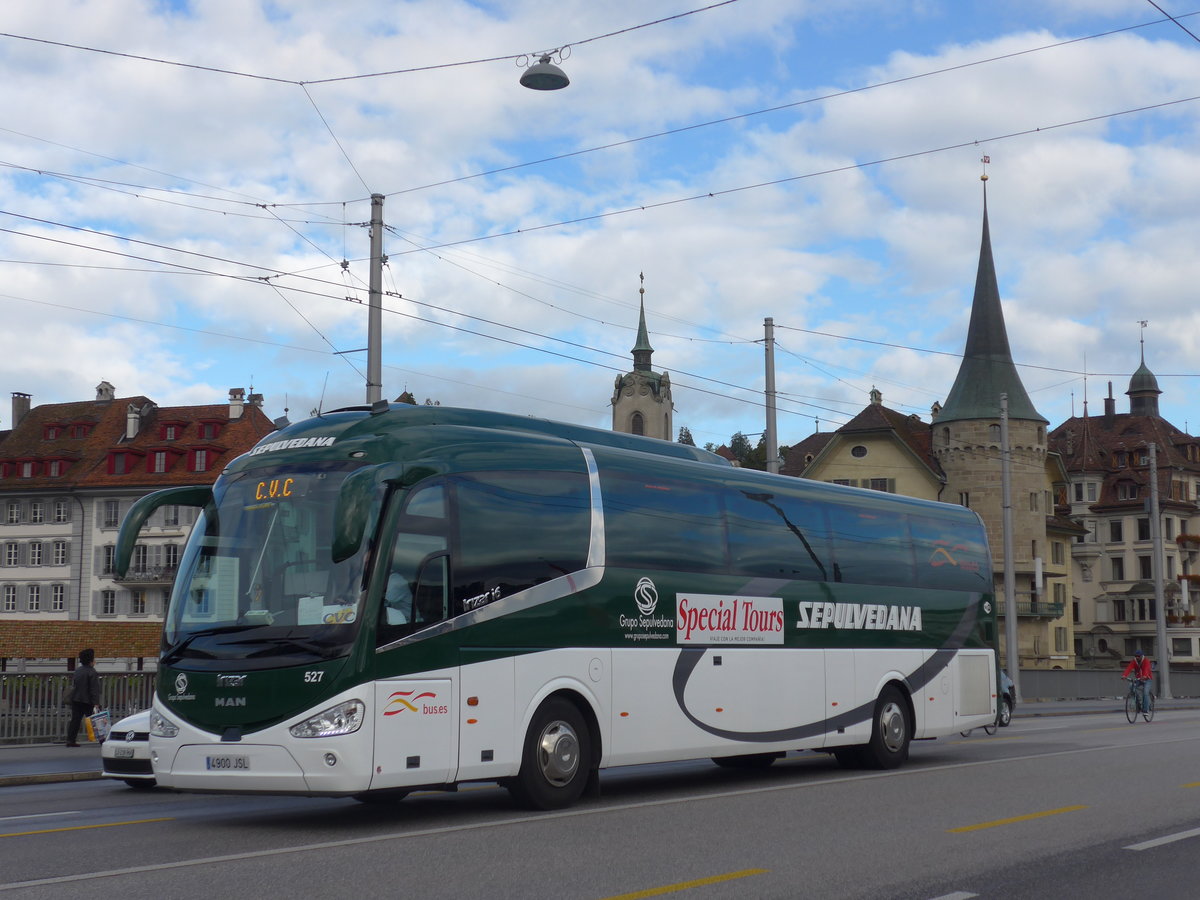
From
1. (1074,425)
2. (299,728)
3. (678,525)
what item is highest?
(1074,425)

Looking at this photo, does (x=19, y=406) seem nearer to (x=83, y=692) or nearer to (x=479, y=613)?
(x=83, y=692)

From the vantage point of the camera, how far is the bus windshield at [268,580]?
11.5m

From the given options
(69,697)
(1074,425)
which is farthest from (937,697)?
(1074,425)

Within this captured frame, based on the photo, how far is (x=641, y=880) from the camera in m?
8.86

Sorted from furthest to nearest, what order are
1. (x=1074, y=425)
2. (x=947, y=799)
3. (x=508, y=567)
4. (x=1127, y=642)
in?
(x=1074, y=425), (x=1127, y=642), (x=947, y=799), (x=508, y=567)

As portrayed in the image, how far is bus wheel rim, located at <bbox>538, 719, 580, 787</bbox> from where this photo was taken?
13008mm

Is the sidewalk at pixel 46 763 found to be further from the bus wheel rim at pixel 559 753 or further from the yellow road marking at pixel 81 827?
the bus wheel rim at pixel 559 753

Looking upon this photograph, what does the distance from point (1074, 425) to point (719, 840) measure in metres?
101

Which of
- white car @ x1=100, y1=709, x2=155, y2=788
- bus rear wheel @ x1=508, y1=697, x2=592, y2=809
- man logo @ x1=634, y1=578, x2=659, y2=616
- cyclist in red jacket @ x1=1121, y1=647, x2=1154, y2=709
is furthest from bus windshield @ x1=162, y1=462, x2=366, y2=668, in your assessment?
cyclist in red jacket @ x1=1121, y1=647, x2=1154, y2=709

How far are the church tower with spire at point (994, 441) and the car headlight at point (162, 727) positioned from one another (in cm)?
6765

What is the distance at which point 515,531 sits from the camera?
42.7ft

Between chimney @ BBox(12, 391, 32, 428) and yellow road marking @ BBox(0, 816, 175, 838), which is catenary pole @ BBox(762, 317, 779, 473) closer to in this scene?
yellow road marking @ BBox(0, 816, 175, 838)

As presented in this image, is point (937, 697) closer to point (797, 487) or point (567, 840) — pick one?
point (797, 487)

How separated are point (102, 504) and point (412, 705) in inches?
2918
